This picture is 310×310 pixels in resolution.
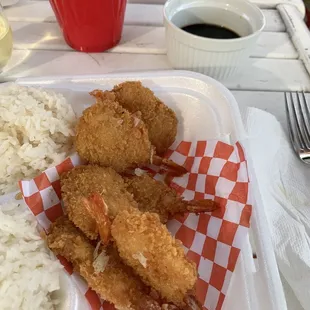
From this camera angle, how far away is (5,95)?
152cm

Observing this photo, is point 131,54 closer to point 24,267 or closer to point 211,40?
point 211,40

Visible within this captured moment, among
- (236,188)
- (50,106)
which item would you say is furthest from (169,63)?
(236,188)

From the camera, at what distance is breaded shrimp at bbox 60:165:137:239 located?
1.27 metres

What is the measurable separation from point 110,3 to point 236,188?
3.33ft

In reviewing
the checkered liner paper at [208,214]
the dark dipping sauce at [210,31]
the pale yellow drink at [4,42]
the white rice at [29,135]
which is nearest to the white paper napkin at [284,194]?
the checkered liner paper at [208,214]

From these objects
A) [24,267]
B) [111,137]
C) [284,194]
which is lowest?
[284,194]

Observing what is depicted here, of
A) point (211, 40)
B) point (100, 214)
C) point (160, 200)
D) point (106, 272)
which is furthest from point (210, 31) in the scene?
point (106, 272)

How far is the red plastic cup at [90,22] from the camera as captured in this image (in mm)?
1851

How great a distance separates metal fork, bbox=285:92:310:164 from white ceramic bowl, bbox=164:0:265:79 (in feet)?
0.94

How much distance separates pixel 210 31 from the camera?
194 centimetres

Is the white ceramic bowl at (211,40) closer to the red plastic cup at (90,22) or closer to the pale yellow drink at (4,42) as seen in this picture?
the red plastic cup at (90,22)

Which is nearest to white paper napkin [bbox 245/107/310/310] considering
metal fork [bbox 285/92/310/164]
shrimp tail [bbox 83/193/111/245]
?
metal fork [bbox 285/92/310/164]

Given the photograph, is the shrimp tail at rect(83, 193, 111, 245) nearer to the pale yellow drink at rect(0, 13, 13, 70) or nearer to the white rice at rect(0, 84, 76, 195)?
the white rice at rect(0, 84, 76, 195)

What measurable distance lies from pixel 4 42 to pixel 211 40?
88 cm
